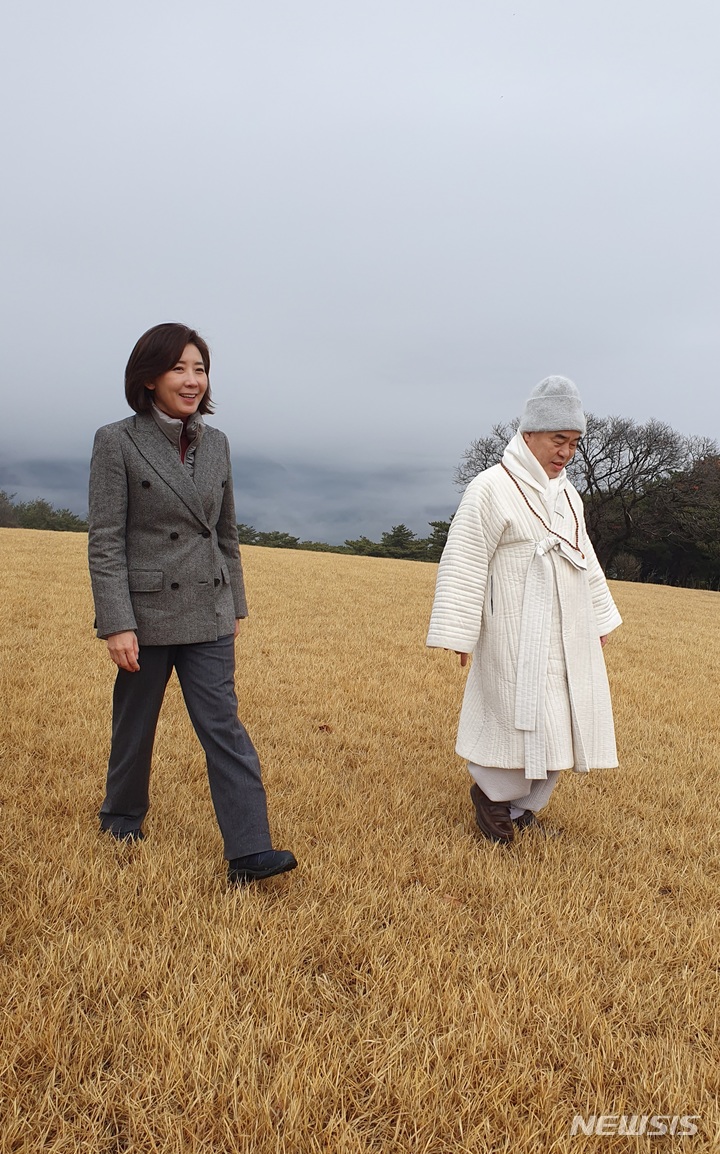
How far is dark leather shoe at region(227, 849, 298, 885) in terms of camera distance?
2863 mm

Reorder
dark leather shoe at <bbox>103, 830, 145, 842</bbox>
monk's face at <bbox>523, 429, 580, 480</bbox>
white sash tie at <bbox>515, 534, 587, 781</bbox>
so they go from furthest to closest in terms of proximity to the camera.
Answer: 1. monk's face at <bbox>523, 429, 580, 480</bbox>
2. white sash tie at <bbox>515, 534, 587, 781</bbox>
3. dark leather shoe at <bbox>103, 830, 145, 842</bbox>

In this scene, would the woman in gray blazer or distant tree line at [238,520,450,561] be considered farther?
distant tree line at [238,520,450,561]

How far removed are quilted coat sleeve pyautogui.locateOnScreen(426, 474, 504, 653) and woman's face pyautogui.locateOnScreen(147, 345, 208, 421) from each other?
137cm

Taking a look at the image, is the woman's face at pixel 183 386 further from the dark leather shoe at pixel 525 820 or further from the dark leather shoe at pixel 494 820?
the dark leather shoe at pixel 525 820

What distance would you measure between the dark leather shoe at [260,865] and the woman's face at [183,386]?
185cm

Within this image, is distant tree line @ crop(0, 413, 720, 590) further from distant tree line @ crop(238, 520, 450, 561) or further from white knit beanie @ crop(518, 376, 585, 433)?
white knit beanie @ crop(518, 376, 585, 433)

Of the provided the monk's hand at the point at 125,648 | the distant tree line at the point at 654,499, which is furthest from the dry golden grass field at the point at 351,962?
the distant tree line at the point at 654,499

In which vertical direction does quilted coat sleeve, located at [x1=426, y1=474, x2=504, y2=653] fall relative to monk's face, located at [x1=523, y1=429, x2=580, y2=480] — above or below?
below

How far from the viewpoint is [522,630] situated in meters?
3.48

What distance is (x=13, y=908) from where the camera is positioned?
8.62 ft

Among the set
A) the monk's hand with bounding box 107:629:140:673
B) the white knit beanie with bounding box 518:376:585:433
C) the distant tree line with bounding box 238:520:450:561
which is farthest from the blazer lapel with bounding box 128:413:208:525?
the distant tree line with bounding box 238:520:450:561

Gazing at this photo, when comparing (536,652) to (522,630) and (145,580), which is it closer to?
(522,630)

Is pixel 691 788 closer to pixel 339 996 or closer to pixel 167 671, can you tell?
pixel 339 996

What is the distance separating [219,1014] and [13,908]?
3.24 ft
